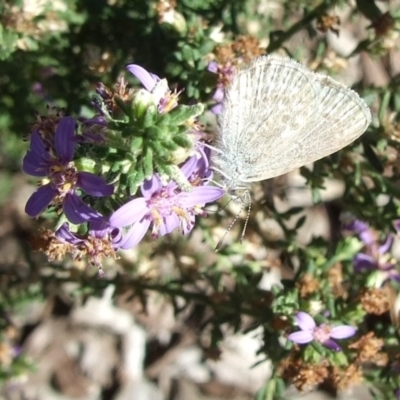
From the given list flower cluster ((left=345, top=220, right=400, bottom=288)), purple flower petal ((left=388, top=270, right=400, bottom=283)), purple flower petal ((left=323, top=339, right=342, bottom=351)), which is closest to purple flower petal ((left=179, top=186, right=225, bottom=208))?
purple flower petal ((left=323, top=339, right=342, bottom=351))

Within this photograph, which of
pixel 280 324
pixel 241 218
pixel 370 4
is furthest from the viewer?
pixel 241 218

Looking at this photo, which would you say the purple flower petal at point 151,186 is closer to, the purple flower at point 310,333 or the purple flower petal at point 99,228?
the purple flower petal at point 99,228

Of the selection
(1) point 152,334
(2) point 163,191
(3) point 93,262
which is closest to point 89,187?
(2) point 163,191

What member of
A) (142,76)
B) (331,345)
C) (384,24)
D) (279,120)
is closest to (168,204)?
(142,76)

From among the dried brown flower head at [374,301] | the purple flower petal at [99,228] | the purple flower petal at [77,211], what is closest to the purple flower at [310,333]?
the dried brown flower head at [374,301]

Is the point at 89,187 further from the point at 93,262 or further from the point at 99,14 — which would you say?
the point at 99,14

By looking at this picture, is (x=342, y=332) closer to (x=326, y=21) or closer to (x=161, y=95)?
(x=161, y=95)
